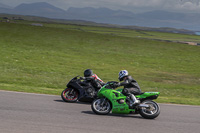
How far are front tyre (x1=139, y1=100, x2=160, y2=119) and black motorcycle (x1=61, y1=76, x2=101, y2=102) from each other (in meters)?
2.82

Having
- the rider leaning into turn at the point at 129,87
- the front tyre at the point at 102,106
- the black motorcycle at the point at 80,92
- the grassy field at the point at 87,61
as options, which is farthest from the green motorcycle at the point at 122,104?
the grassy field at the point at 87,61

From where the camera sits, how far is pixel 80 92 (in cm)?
1217

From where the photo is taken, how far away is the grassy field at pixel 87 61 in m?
18.5

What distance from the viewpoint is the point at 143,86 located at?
19.8m

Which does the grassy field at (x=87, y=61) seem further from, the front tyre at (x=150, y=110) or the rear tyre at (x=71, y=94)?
the front tyre at (x=150, y=110)

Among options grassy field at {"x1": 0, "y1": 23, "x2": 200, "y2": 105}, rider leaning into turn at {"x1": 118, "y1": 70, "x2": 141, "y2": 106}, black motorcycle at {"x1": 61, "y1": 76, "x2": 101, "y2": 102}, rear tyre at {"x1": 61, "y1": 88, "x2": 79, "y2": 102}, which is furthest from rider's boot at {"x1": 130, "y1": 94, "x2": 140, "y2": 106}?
grassy field at {"x1": 0, "y1": 23, "x2": 200, "y2": 105}

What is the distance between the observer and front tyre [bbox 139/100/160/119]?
31.8 feet

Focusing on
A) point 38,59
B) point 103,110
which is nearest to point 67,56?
point 38,59

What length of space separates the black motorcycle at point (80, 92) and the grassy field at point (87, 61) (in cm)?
245

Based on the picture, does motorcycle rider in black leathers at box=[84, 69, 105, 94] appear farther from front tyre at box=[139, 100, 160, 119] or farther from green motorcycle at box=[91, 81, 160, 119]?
front tyre at box=[139, 100, 160, 119]

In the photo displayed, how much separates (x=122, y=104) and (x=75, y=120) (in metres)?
1.85

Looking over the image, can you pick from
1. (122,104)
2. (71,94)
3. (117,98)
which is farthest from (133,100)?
(71,94)

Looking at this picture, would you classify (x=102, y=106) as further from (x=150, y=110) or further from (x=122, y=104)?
(x=150, y=110)

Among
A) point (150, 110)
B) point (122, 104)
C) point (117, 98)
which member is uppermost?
point (117, 98)
